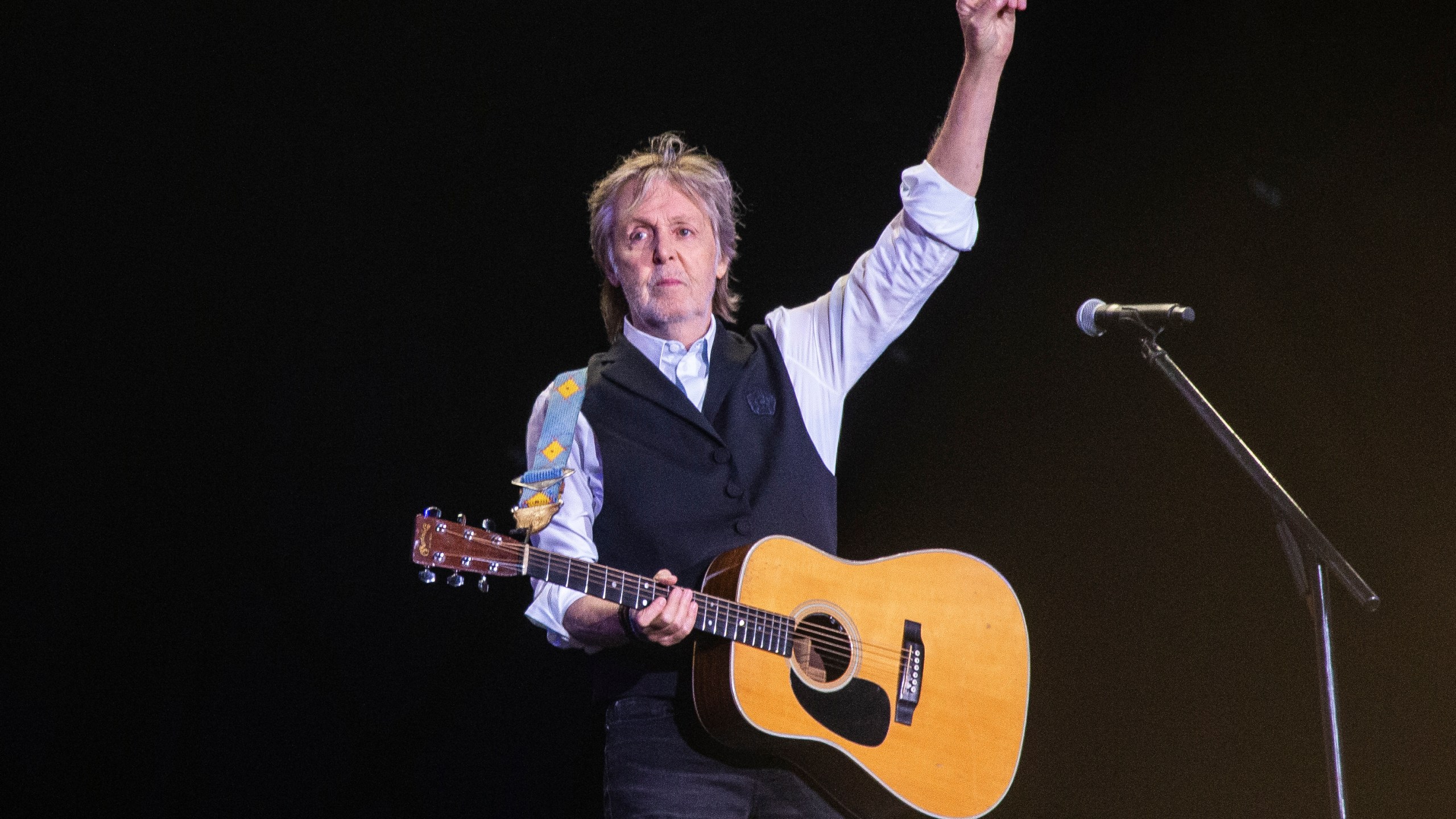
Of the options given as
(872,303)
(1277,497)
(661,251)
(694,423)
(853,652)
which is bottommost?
(853,652)

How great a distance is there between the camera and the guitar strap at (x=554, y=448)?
2219mm

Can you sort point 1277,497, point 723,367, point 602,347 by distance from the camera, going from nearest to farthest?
point 1277,497 < point 723,367 < point 602,347

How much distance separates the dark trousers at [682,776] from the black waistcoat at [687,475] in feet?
0.19

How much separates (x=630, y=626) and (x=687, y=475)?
399mm

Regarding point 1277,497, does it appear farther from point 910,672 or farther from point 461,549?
point 461,549

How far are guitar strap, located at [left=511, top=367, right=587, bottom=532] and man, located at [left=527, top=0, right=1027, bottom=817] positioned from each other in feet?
0.10

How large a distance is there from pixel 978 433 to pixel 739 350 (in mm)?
1480

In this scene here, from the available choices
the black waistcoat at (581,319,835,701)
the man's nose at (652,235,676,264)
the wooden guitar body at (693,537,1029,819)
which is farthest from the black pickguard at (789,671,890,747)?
the man's nose at (652,235,676,264)

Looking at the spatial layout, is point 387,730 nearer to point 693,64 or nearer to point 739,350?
point 739,350

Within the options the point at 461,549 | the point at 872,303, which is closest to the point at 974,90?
the point at 872,303

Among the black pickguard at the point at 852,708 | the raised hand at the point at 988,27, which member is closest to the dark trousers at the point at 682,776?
the black pickguard at the point at 852,708

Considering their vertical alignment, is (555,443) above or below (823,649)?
above

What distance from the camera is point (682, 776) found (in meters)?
2.06

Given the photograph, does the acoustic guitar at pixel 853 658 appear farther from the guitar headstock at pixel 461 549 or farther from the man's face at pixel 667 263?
the man's face at pixel 667 263
